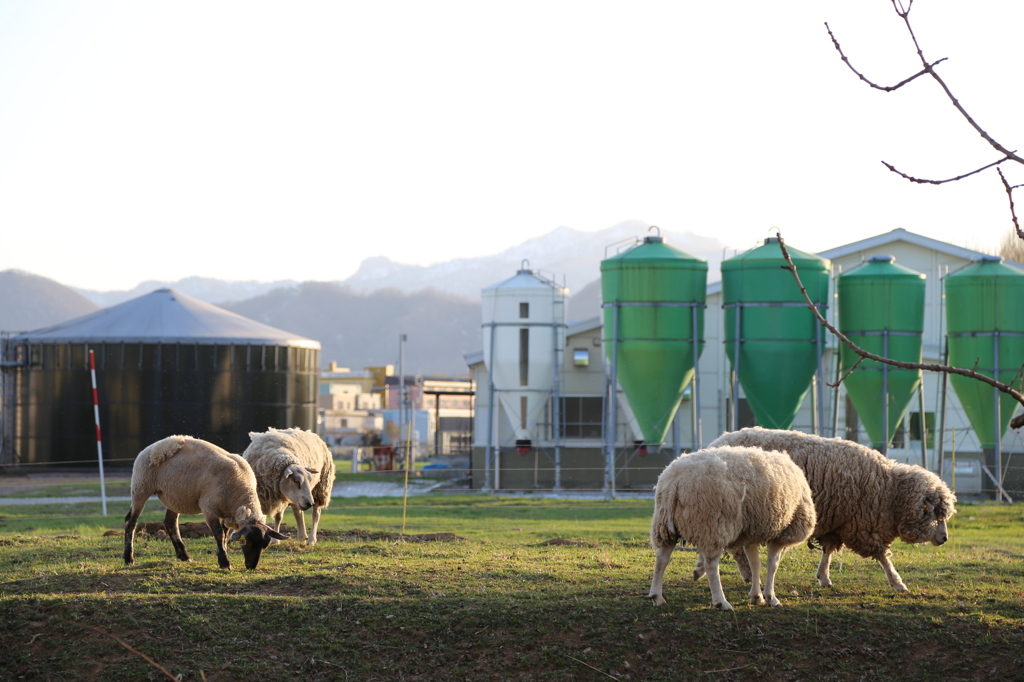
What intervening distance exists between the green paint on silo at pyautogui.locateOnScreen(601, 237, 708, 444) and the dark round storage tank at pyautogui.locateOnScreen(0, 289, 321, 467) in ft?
47.6

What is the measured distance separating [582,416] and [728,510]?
2562 cm

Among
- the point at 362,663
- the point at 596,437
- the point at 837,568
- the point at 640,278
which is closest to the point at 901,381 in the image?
the point at 640,278

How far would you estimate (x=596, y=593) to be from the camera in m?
10.3

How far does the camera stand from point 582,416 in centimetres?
3503

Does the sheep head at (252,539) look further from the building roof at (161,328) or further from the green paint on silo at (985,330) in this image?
the building roof at (161,328)

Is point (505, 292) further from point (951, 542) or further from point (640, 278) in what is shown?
point (951, 542)

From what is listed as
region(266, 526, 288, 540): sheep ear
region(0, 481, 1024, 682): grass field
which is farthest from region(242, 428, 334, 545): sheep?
region(266, 526, 288, 540): sheep ear

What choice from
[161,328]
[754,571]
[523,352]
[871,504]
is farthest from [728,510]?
[161,328]

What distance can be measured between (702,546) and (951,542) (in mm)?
9332

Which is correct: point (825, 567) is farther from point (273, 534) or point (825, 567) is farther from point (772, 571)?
point (273, 534)

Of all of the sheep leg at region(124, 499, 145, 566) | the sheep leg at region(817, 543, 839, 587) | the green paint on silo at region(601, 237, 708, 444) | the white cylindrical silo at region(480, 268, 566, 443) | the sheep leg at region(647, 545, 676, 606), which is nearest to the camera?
the sheep leg at region(647, 545, 676, 606)

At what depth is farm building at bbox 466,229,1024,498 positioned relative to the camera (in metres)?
27.8

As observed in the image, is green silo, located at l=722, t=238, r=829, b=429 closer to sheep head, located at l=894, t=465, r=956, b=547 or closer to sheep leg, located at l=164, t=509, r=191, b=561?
sheep head, located at l=894, t=465, r=956, b=547

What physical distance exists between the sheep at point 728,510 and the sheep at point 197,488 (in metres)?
4.50
